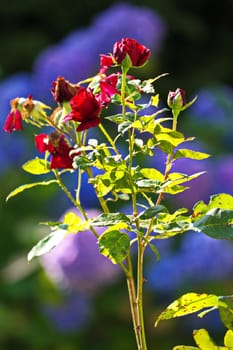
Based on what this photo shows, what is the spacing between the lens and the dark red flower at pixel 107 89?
1.89 feet

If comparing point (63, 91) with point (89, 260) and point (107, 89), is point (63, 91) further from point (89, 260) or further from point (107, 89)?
point (89, 260)

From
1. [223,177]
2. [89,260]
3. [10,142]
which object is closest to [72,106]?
[89,260]

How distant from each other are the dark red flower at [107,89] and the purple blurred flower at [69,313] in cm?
132

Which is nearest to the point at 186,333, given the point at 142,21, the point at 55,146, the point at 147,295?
the point at 147,295

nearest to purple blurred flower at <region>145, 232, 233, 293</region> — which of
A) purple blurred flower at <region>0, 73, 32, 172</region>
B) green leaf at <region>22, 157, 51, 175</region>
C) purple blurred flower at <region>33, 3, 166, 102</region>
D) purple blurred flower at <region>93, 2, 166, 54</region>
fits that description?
purple blurred flower at <region>0, 73, 32, 172</region>

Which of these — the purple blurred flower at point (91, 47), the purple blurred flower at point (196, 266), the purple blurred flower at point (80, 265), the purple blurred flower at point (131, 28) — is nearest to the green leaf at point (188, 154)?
the purple blurred flower at point (80, 265)

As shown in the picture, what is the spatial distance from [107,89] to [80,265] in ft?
3.99

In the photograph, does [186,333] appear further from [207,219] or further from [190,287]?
[207,219]

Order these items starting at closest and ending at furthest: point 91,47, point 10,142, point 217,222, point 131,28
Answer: point 217,222 < point 10,142 < point 91,47 < point 131,28

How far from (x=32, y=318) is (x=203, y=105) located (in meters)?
0.78

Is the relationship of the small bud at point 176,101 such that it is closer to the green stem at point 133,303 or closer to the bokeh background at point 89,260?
the green stem at point 133,303

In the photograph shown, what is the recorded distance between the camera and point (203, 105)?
2455 mm

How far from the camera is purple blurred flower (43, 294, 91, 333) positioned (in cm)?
188

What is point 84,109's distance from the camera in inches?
21.5
